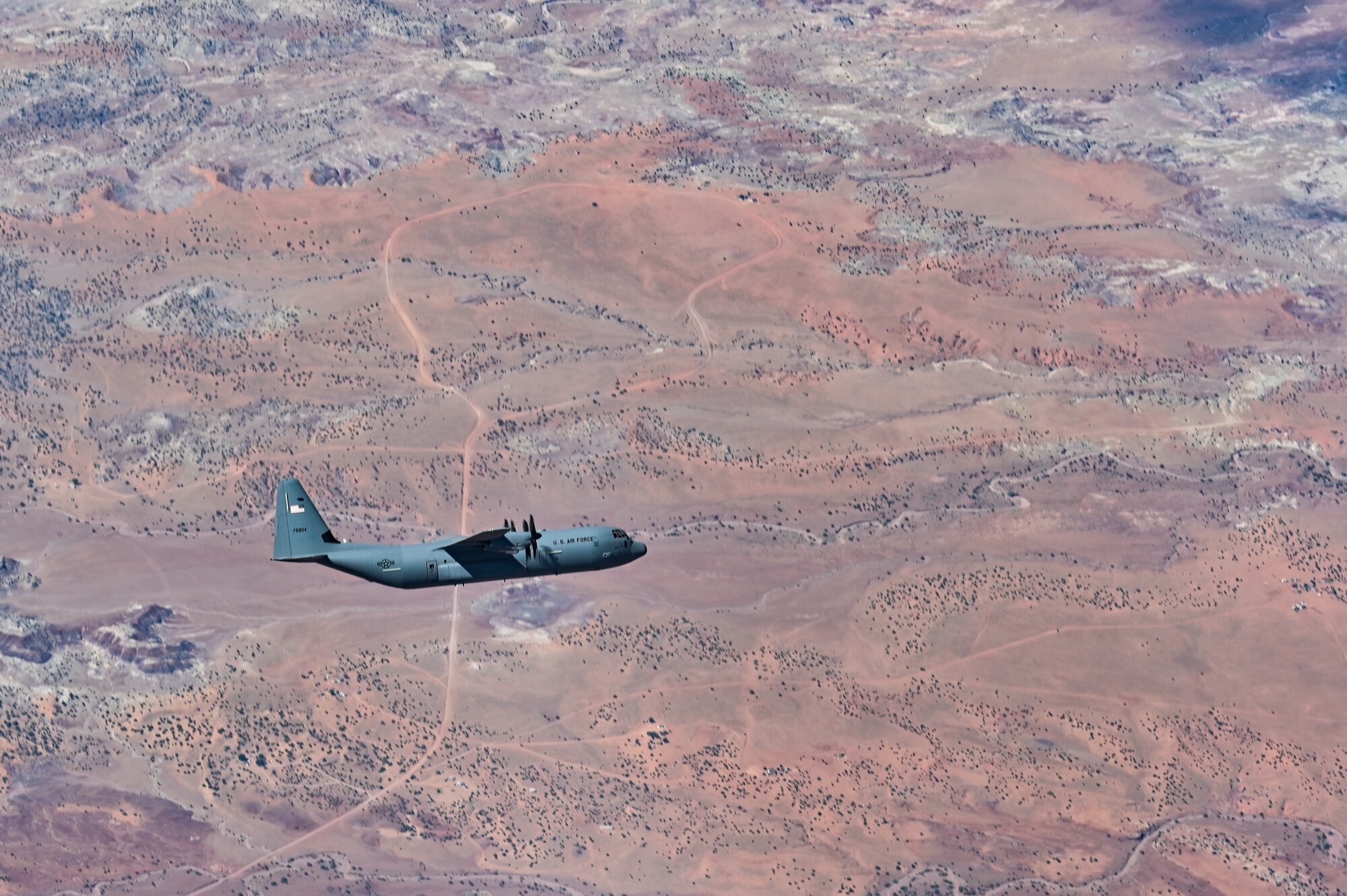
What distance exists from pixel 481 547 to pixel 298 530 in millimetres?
11842

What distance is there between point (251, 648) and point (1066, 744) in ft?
216

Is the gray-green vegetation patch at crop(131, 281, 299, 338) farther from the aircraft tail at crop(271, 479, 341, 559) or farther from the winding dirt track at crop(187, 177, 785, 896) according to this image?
the aircraft tail at crop(271, 479, 341, 559)

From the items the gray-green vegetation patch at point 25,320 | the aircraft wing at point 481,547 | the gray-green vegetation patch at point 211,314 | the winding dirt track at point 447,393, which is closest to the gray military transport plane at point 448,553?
the aircraft wing at point 481,547

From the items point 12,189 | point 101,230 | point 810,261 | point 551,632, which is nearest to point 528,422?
point 551,632

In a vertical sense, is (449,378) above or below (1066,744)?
above

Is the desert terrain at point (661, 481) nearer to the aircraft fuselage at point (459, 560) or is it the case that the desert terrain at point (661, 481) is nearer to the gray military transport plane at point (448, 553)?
the gray military transport plane at point (448, 553)

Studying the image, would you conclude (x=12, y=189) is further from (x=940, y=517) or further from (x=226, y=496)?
(x=940, y=517)

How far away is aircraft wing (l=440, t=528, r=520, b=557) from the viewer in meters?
97.6

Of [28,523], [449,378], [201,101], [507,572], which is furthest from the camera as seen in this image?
[201,101]

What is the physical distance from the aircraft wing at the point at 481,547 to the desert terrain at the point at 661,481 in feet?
121

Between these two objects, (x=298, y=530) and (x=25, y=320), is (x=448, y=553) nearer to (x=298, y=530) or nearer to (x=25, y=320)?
(x=298, y=530)

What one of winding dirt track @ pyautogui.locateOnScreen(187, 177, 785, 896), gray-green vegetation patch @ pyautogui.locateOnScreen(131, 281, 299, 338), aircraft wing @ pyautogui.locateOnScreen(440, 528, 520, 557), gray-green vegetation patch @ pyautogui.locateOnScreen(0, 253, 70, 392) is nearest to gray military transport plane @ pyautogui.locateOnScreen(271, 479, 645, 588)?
aircraft wing @ pyautogui.locateOnScreen(440, 528, 520, 557)

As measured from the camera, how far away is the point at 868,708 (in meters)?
135

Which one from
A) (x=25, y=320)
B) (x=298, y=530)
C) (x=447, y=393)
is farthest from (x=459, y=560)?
(x=25, y=320)
